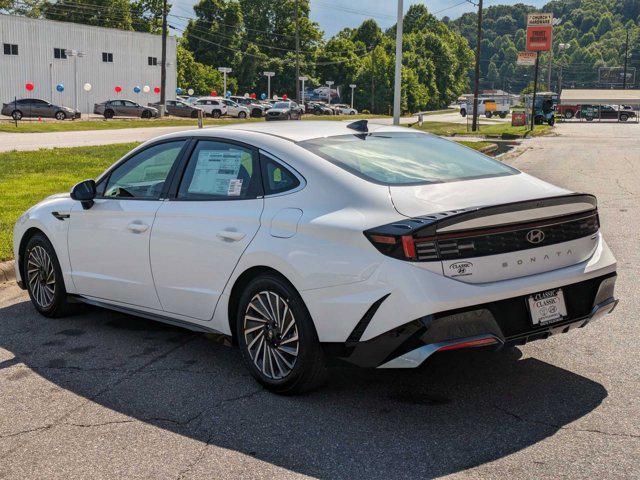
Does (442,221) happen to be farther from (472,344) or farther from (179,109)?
(179,109)

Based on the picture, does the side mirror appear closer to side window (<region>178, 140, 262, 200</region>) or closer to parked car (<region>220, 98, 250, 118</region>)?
side window (<region>178, 140, 262, 200</region>)

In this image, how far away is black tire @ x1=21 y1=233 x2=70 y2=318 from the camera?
21.2 ft

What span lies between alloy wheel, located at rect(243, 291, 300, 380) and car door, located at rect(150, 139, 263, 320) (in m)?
0.31

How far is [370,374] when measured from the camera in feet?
16.6

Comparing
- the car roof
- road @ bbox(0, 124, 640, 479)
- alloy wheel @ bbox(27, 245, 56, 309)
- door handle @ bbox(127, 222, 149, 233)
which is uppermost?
the car roof

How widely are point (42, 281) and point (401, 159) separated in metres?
3.35

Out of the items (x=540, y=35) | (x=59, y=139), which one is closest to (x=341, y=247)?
(x=59, y=139)

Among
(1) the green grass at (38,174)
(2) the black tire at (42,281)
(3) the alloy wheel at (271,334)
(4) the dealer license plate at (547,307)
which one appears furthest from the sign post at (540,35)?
(3) the alloy wheel at (271,334)

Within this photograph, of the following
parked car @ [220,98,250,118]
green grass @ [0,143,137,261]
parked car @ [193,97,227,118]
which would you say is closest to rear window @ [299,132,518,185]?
green grass @ [0,143,137,261]

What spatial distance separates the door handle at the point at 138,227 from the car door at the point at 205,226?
107 mm

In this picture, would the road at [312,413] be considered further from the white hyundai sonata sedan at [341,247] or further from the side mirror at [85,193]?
the side mirror at [85,193]

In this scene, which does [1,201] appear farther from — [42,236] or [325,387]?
[325,387]

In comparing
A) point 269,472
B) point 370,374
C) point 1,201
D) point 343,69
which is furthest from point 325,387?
point 343,69

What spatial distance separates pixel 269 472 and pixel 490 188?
2041 mm
